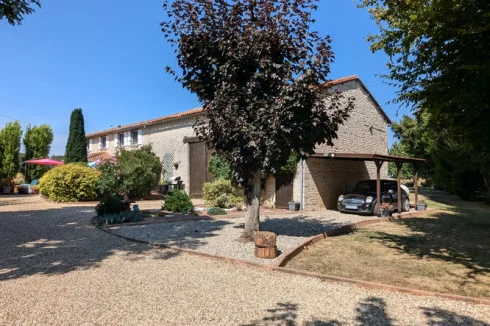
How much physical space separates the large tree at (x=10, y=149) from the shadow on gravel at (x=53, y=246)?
1599 cm

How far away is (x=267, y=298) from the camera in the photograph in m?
4.31

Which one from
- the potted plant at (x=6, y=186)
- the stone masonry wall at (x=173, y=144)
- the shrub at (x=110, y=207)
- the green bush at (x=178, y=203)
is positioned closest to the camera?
the shrub at (x=110, y=207)

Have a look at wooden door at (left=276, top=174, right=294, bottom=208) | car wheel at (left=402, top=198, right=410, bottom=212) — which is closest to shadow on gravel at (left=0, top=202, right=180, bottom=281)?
wooden door at (left=276, top=174, right=294, bottom=208)

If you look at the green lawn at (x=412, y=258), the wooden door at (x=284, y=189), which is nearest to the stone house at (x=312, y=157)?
the wooden door at (x=284, y=189)

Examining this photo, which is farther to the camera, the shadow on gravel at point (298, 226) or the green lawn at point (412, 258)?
the shadow on gravel at point (298, 226)

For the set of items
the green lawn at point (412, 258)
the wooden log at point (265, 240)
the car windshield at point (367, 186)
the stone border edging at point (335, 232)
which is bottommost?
the green lawn at point (412, 258)

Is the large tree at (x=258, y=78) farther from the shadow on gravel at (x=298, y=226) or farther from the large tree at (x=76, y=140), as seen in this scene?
the large tree at (x=76, y=140)

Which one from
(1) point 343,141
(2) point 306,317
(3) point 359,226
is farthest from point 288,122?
(1) point 343,141

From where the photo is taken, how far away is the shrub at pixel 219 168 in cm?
1642

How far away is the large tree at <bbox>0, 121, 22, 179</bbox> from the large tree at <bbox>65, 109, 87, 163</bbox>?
352 centimetres

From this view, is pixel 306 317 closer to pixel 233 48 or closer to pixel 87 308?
pixel 87 308

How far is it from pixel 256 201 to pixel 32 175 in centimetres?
2529

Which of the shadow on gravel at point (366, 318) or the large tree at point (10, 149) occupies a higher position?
the large tree at point (10, 149)

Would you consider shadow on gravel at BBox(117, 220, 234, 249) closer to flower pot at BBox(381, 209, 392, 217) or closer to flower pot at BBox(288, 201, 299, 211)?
flower pot at BBox(288, 201, 299, 211)
